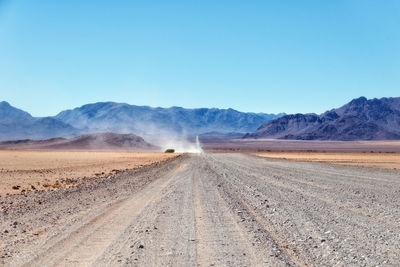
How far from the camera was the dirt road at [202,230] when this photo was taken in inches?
292

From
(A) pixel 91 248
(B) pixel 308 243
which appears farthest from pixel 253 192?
(A) pixel 91 248

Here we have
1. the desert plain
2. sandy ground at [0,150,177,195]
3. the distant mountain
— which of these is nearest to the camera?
the desert plain

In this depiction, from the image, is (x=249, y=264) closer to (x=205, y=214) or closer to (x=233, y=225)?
(x=233, y=225)

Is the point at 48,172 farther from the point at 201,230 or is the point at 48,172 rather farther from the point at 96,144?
the point at 96,144

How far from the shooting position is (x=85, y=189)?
20.0 meters

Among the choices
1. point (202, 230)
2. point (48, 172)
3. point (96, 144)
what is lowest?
point (202, 230)

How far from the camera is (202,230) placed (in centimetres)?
975

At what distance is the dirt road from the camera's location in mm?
7406

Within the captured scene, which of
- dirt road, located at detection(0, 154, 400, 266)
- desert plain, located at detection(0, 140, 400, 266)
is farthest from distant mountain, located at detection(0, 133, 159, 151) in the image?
dirt road, located at detection(0, 154, 400, 266)

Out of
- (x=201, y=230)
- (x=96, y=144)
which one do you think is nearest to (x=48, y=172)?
(x=201, y=230)

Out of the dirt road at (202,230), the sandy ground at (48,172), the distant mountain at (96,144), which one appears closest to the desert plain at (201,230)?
the dirt road at (202,230)

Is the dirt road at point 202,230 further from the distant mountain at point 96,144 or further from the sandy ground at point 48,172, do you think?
the distant mountain at point 96,144

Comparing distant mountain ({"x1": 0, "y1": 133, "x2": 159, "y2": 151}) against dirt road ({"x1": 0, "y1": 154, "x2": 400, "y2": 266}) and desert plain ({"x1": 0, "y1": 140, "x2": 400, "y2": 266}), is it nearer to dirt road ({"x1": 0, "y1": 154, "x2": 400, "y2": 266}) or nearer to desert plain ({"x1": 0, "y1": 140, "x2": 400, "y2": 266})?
desert plain ({"x1": 0, "y1": 140, "x2": 400, "y2": 266})

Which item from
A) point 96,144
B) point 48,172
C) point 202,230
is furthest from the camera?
point 96,144
